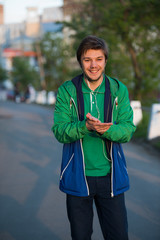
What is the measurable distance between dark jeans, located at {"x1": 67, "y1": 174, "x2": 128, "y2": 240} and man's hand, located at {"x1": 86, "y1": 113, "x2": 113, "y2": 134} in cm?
41

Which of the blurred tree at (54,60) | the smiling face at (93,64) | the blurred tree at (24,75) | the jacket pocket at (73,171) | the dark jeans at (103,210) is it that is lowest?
the blurred tree at (24,75)

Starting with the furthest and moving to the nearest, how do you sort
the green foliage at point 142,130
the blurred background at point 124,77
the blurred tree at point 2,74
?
1. the blurred tree at point 2,74
2. the green foliage at point 142,130
3. the blurred background at point 124,77

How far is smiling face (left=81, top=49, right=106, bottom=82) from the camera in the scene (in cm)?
273

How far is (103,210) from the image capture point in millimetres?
2811

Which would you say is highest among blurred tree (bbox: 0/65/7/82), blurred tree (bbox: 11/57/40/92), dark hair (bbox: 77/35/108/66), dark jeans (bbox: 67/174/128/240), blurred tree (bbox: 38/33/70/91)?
dark hair (bbox: 77/35/108/66)

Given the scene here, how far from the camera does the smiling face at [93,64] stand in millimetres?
2729

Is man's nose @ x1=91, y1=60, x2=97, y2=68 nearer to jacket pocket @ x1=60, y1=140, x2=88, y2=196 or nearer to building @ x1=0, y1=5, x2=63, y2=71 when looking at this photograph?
jacket pocket @ x1=60, y1=140, x2=88, y2=196

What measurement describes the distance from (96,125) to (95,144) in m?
0.32

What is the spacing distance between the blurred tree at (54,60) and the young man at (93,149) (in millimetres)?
43209

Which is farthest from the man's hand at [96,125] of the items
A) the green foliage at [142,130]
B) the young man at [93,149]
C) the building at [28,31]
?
the building at [28,31]

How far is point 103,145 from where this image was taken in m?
2.75

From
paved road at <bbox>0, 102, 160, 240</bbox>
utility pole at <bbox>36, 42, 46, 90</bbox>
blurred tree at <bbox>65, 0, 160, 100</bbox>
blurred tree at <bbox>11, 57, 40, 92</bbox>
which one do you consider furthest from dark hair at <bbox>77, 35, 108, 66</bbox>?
blurred tree at <bbox>11, 57, 40, 92</bbox>

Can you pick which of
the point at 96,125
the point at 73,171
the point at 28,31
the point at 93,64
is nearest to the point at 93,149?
the point at 73,171

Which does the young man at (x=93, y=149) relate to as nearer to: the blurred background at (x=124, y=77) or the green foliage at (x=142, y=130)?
the blurred background at (x=124, y=77)
